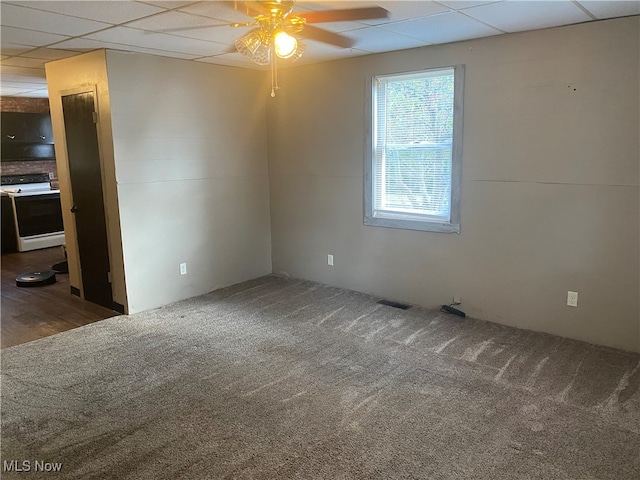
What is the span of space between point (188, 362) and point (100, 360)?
667mm

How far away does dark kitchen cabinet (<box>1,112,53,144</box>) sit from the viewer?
283 inches

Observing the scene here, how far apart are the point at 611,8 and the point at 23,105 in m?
8.04

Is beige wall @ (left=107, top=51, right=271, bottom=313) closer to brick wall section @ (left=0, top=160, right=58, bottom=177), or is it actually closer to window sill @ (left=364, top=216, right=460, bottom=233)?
window sill @ (left=364, top=216, right=460, bottom=233)

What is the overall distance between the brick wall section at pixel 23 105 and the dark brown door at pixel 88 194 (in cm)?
379

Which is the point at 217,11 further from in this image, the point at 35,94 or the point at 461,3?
the point at 35,94

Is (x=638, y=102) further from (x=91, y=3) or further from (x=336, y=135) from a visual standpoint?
(x=91, y=3)

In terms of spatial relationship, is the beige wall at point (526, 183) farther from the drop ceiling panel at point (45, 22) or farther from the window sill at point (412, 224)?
the drop ceiling panel at point (45, 22)

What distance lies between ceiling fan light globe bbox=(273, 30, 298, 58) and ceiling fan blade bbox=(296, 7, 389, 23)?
39cm

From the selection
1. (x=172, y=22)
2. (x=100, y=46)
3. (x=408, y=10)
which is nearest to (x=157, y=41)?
(x=100, y=46)

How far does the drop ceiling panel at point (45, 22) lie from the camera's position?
2.80 metres

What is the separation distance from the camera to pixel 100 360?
350 centimetres

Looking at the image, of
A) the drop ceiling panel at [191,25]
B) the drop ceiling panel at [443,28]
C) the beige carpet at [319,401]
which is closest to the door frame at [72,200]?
the beige carpet at [319,401]

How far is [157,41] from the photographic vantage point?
3.67 metres

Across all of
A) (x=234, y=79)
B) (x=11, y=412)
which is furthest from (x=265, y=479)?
(x=234, y=79)
